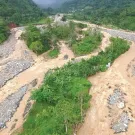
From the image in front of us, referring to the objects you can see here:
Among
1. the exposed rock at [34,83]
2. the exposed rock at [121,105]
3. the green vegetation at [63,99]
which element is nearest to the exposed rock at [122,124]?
the exposed rock at [121,105]

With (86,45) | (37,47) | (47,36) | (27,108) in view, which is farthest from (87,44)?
(27,108)

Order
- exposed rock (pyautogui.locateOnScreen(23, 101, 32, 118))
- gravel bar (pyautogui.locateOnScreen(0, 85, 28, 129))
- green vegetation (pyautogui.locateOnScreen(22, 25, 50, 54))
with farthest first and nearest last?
green vegetation (pyautogui.locateOnScreen(22, 25, 50, 54)) < exposed rock (pyautogui.locateOnScreen(23, 101, 32, 118)) < gravel bar (pyautogui.locateOnScreen(0, 85, 28, 129))

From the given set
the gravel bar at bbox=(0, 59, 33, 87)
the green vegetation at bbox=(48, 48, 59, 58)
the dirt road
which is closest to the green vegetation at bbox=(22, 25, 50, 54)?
the green vegetation at bbox=(48, 48, 59, 58)

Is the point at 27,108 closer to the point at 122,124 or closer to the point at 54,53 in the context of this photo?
the point at 122,124

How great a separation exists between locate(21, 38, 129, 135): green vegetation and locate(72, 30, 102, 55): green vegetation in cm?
393

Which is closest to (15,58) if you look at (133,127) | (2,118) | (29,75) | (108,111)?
(29,75)

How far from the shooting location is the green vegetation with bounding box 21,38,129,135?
3522 centimetres

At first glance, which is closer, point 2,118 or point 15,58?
point 2,118

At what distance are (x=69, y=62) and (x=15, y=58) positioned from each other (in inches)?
478

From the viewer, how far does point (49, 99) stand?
4206 centimetres

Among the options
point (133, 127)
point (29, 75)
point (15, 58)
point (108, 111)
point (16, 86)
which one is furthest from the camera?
point (15, 58)

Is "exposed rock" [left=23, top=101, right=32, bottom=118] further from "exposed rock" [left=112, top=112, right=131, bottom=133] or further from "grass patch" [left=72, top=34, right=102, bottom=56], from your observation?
"grass patch" [left=72, top=34, right=102, bottom=56]

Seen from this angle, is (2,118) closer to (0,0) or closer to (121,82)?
(121,82)

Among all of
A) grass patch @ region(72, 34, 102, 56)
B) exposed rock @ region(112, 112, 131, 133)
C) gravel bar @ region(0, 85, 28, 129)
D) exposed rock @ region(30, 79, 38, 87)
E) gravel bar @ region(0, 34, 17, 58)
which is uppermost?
exposed rock @ region(112, 112, 131, 133)
